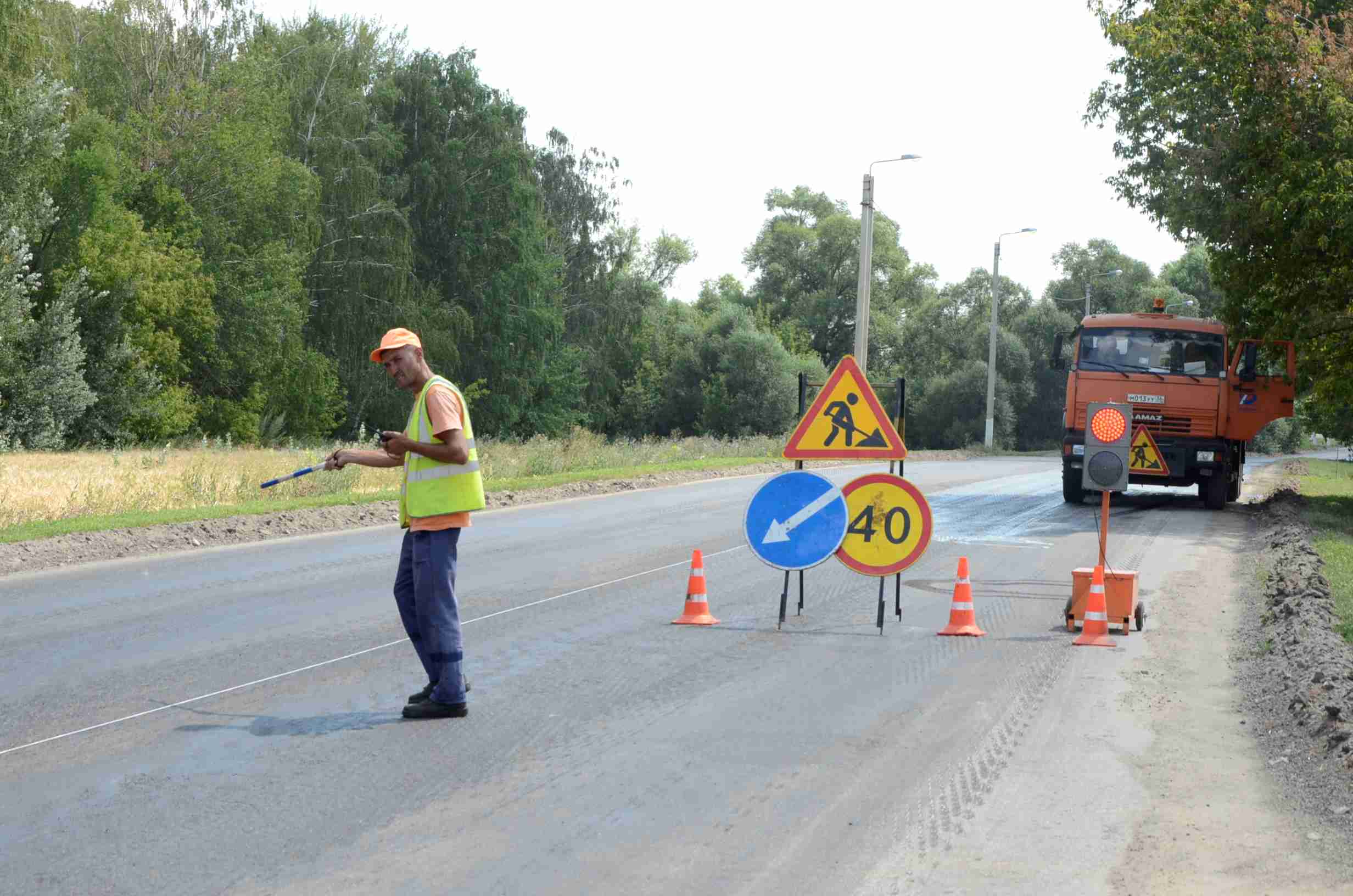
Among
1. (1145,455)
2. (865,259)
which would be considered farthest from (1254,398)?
(865,259)

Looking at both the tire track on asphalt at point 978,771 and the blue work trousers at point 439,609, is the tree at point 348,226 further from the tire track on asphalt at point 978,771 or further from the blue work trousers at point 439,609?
Result: the blue work trousers at point 439,609

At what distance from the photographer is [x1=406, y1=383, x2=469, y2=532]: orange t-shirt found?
718cm

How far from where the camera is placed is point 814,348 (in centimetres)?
9244

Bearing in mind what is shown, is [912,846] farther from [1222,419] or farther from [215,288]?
[215,288]

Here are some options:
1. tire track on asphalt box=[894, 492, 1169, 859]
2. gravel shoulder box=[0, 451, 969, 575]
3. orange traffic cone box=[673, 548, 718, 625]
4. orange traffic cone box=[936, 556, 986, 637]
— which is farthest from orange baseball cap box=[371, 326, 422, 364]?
gravel shoulder box=[0, 451, 969, 575]

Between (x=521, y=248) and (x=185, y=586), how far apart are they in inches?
1871

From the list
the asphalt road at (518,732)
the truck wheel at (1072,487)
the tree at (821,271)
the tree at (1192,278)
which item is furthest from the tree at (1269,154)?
the tree at (821,271)

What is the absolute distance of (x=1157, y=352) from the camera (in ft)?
82.2

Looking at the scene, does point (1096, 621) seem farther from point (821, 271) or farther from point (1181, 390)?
point (821, 271)

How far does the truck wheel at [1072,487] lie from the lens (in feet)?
82.3

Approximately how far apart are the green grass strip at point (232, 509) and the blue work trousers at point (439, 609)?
31.4 feet

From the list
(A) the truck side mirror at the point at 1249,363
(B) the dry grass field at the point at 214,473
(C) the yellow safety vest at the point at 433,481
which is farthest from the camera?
(A) the truck side mirror at the point at 1249,363

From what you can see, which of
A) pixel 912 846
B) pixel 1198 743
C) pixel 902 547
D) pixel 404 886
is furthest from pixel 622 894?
pixel 902 547

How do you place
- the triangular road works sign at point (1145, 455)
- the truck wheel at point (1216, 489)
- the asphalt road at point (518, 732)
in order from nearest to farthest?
the asphalt road at point (518, 732) < the triangular road works sign at point (1145, 455) < the truck wheel at point (1216, 489)
